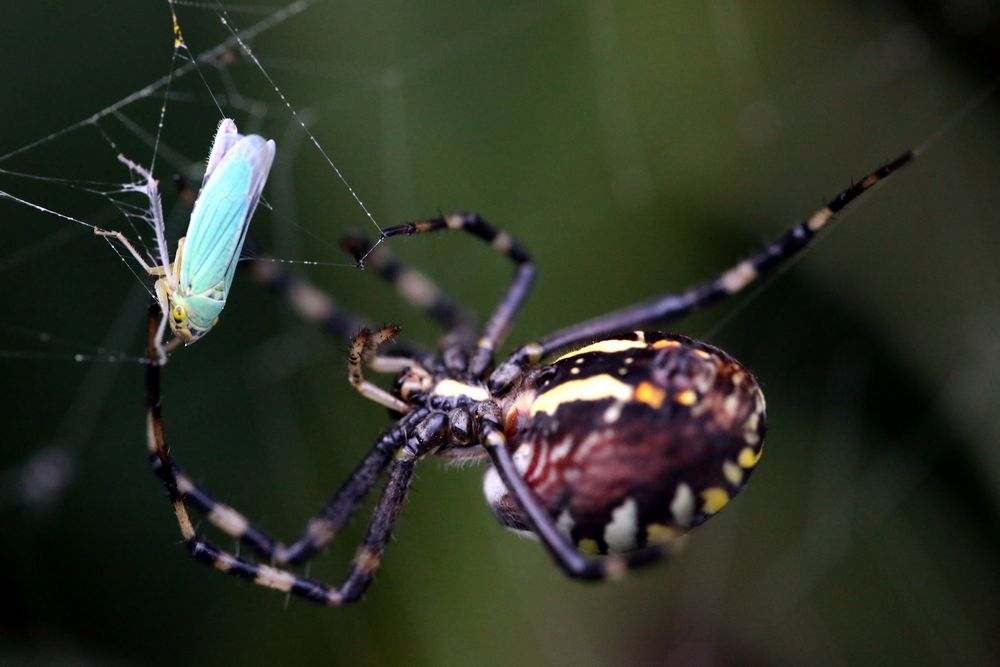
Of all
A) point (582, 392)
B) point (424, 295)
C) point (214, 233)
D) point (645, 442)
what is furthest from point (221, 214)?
point (424, 295)

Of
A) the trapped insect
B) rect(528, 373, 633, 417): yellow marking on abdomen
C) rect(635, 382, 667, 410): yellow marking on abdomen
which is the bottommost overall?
rect(635, 382, 667, 410): yellow marking on abdomen

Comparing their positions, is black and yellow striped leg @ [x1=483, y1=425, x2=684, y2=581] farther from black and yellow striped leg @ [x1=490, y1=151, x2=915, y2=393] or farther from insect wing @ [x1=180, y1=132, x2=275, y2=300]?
insect wing @ [x1=180, y1=132, x2=275, y2=300]

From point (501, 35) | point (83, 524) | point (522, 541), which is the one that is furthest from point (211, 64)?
point (522, 541)

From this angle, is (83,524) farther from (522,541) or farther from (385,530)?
(522,541)

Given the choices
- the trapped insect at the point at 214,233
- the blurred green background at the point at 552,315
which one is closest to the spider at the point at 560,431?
the trapped insect at the point at 214,233

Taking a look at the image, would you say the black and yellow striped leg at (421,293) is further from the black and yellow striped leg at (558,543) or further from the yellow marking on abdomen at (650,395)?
the yellow marking on abdomen at (650,395)

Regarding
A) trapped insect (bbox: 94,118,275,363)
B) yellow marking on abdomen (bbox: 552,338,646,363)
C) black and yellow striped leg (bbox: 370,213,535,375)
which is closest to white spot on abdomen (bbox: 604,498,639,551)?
yellow marking on abdomen (bbox: 552,338,646,363)

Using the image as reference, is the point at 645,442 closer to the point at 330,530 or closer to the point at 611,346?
the point at 611,346
